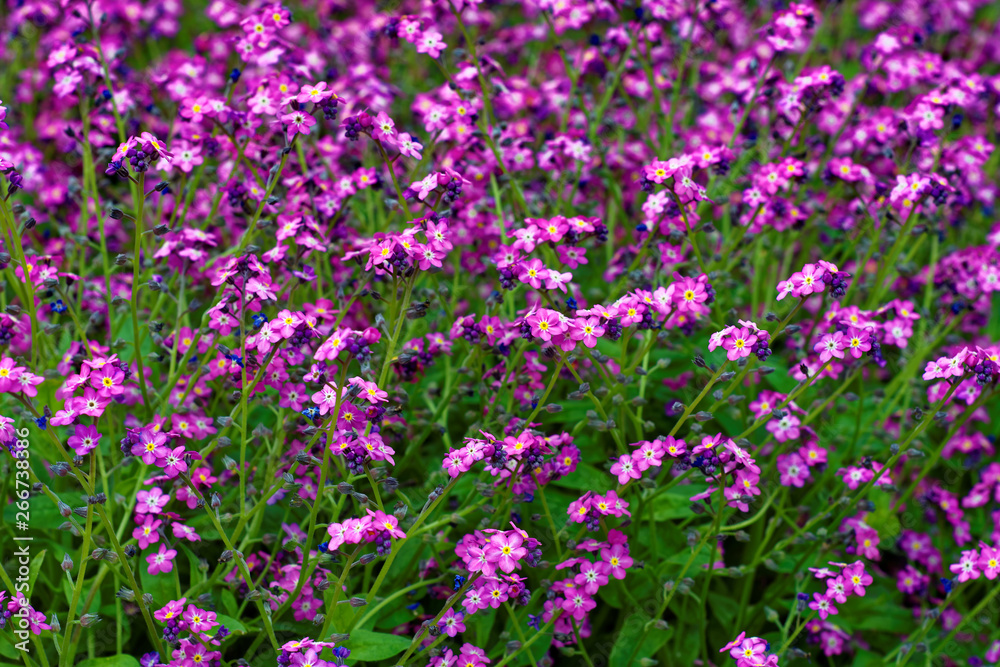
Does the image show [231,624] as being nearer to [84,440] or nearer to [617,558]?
[84,440]

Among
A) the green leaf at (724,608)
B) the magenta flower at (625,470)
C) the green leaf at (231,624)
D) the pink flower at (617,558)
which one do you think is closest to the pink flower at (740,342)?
the magenta flower at (625,470)

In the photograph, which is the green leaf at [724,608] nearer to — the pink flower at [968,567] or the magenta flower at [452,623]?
the pink flower at [968,567]

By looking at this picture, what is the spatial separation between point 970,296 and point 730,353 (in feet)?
7.43

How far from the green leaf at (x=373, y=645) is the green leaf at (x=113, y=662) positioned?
0.81m

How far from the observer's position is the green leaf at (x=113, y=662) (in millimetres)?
3352

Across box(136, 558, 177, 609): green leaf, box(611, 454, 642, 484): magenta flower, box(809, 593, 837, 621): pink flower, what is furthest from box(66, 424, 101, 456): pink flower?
box(809, 593, 837, 621): pink flower

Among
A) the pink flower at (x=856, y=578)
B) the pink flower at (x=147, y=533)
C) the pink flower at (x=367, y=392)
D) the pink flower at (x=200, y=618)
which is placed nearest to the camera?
the pink flower at (x=367, y=392)

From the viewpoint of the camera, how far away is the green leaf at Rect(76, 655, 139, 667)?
3.35 meters

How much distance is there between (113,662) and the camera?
133 inches

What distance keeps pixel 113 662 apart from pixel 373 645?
0.99 meters

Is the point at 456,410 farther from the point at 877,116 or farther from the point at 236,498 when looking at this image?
the point at 877,116

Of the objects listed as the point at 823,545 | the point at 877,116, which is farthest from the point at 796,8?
the point at 823,545

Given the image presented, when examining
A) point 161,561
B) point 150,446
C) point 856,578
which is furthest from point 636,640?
point 150,446

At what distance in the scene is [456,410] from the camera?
4680 mm
